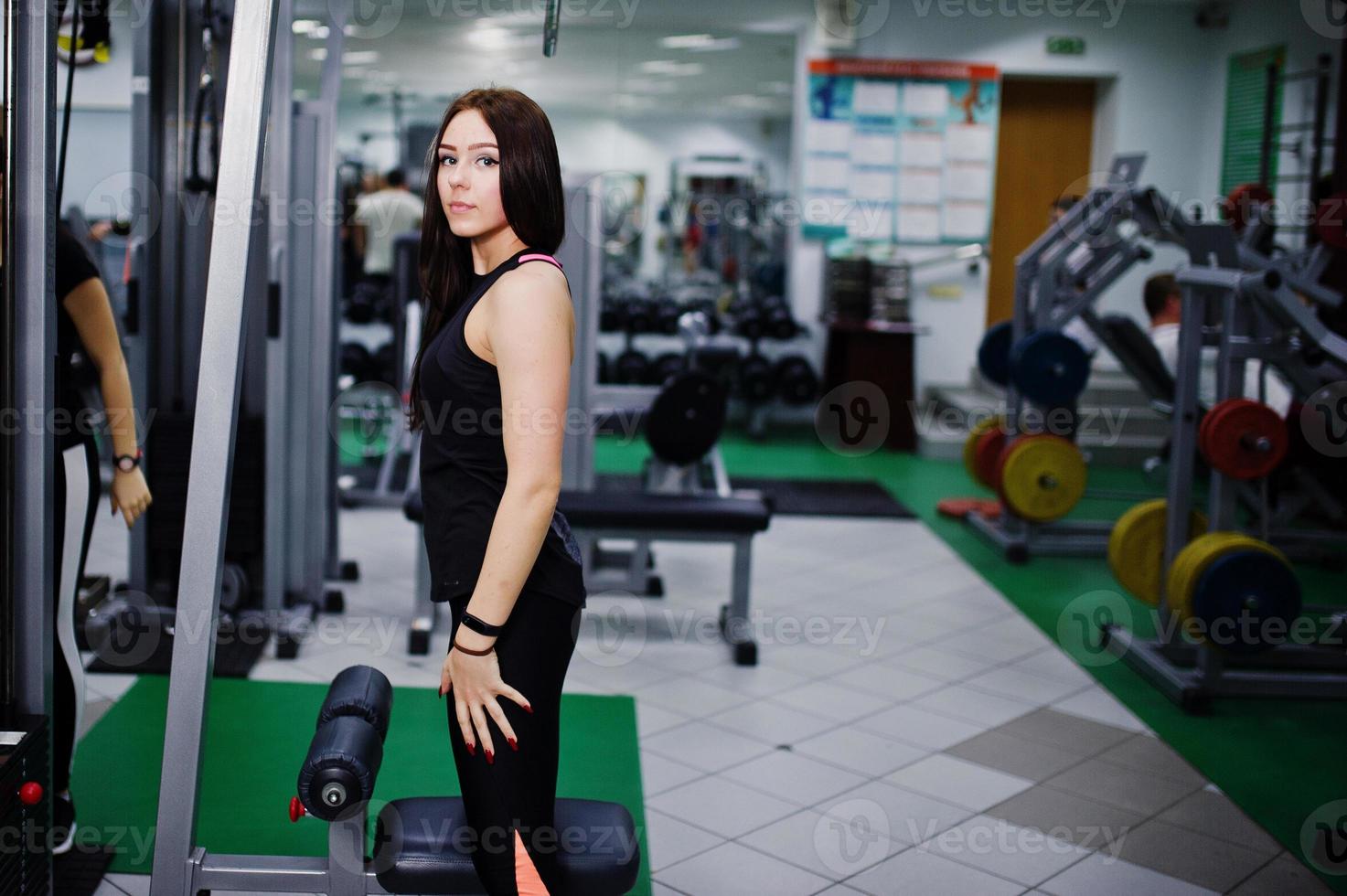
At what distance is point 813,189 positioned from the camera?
29.6 feet

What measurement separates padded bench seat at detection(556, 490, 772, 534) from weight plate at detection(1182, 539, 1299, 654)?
4.28 ft

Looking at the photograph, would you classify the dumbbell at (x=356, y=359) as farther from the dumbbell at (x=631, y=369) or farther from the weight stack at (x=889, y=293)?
the weight stack at (x=889, y=293)

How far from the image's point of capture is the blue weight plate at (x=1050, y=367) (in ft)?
17.7

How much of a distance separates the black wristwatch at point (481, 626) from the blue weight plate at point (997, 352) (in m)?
4.99

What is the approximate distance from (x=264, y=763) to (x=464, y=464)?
1794 mm

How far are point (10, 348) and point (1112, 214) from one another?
4667mm

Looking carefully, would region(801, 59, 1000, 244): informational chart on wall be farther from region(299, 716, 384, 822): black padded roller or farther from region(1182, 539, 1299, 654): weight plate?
region(299, 716, 384, 822): black padded roller

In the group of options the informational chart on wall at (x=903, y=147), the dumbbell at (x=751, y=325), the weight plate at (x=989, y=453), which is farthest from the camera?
the informational chart on wall at (x=903, y=147)

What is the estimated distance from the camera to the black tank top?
1.69 m

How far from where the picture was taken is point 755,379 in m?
8.70

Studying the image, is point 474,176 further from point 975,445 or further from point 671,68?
point 671,68

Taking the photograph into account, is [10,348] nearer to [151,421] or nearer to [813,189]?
[151,421]

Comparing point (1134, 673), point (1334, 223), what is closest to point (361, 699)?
point (1134, 673)

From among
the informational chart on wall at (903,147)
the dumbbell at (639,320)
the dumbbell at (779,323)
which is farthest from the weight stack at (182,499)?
the informational chart on wall at (903,147)
